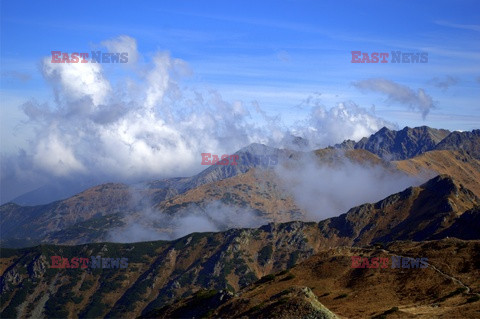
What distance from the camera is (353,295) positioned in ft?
397

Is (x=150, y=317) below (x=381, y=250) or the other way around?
below

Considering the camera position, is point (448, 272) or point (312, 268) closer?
point (448, 272)

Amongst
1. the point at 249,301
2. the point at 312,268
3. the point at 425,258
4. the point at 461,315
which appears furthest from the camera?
the point at 312,268

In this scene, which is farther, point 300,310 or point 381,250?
point 381,250

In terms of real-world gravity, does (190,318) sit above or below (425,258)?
below

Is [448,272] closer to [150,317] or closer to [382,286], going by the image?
[382,286]

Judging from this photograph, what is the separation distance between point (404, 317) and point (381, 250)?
6877 cm

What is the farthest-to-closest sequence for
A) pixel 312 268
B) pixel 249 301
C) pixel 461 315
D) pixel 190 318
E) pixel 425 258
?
pixel 312 268
pixel 425 258
pixel 190 318
pixel 249 301
pixel 461 315

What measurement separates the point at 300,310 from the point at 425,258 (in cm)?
6415

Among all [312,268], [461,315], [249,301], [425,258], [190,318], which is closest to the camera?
[461,315]

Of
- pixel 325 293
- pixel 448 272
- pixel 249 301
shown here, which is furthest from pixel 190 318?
pixel 448 272

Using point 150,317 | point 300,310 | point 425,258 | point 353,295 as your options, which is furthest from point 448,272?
point 150,317

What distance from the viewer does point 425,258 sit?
136875mm

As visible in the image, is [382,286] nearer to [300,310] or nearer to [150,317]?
[300,310]
